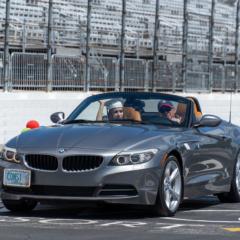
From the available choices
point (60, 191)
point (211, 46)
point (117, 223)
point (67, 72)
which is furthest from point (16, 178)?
point (211, 46)

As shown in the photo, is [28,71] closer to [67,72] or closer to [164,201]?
[67,72]

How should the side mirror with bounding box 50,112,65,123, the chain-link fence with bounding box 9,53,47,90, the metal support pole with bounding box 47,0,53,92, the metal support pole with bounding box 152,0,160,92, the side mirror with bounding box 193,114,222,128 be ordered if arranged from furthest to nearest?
the metal support pole with bounding box 152,0,160,92 → the metal support pole with bounding box 47,0,53,92 → the chain-link fence with bounding box 9,53,47,90 → the side mirror with bounding box 50,112,65,123 → the side mirror with bounding box 193,114,222,128

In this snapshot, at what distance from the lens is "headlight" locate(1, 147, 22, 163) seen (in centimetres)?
1021

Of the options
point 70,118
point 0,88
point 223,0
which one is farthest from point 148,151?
point 223,0

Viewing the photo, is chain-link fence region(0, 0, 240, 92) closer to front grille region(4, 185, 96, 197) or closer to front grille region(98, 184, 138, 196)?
front grille region(4, 185, 96, 197)

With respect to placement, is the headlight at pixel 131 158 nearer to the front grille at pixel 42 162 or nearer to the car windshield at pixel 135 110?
the front grille at pixel 42 162

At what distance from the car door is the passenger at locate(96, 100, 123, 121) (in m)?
0.90

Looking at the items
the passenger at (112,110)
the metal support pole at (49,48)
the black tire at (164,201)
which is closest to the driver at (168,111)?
the passenger at (112,110)

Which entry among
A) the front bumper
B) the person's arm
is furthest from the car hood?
the person's arm

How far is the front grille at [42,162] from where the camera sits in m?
9.99

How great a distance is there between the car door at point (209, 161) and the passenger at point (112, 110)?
90 centimetres

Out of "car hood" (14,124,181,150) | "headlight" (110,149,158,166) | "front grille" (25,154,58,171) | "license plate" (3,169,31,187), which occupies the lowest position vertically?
"license plate" (3,169,31,187)

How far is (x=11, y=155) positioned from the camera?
10.3m

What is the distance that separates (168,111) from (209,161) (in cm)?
78
